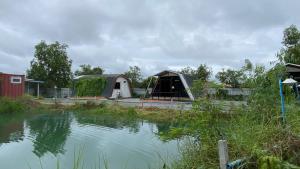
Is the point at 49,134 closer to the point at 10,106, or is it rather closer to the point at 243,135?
the point at 10,106

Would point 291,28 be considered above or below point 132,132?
above

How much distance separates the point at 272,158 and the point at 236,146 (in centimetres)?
64

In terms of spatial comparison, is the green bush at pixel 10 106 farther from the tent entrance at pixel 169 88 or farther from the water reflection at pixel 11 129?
the tent entrance at pixel 169 88

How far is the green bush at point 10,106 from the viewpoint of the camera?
16781 millimetres

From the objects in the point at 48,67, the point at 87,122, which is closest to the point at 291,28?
the point at 87,122

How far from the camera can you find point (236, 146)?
10.4 ft

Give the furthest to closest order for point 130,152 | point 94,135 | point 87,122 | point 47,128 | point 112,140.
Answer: point 87,122 < point 47,128 < point 94,135 < point 112,140 < point 130,152

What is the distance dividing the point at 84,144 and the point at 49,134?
2665mm

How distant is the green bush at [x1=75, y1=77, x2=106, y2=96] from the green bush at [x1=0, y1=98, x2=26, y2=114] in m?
8.65

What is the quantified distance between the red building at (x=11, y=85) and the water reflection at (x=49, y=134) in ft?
25.7

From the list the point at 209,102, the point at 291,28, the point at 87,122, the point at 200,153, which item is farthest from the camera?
the point at 291,28

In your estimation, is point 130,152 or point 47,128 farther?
point 47,128

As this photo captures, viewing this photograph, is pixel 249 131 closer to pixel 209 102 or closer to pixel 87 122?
pixel 209 102

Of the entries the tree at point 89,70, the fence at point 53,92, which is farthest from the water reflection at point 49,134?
the tree at point 89,70
